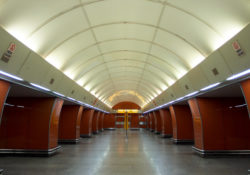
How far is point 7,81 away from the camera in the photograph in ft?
26.0

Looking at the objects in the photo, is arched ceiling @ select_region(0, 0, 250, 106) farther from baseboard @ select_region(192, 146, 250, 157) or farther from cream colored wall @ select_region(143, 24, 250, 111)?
baseboard @ select_region(192, 146, 250, 157)

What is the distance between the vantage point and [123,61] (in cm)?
1722

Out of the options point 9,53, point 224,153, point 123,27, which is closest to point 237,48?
point 123,27

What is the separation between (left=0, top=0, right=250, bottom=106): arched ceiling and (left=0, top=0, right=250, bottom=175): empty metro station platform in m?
0.04

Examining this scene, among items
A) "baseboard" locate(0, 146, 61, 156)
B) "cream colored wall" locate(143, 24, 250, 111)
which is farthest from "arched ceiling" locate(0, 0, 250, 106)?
"baseboard" locate(0, 146, 61, 156)

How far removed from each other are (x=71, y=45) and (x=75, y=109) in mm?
11029

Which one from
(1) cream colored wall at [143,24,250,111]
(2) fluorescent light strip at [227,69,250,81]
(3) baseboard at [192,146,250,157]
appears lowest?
(3) baseboard at [192,146,250,157]

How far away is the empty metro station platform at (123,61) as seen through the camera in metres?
6.99

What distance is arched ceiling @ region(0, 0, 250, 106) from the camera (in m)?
6.71

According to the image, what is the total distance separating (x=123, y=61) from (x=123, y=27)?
6922 mm

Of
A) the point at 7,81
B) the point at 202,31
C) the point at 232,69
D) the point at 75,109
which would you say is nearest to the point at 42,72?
the point at 7,81

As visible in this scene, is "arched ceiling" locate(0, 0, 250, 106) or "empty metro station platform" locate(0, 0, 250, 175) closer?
"arched ceiling" locate(0, 0, 250, 106)

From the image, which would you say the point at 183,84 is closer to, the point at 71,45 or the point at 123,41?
the point at 123,41

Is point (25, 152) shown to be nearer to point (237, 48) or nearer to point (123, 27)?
point (123, 27)
